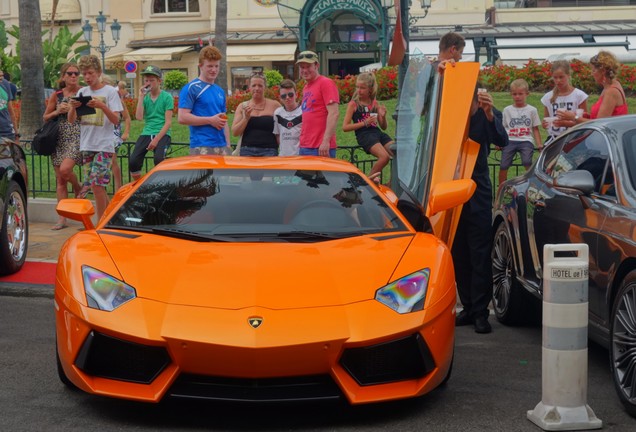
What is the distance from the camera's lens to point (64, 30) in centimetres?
3922

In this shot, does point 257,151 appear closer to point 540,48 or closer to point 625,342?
point 625,342

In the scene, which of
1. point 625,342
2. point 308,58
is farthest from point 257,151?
point 625,342

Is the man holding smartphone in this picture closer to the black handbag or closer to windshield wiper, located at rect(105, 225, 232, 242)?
the black handbag

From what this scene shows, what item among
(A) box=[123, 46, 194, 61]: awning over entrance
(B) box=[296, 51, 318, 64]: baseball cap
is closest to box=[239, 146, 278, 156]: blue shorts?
(B) box=[296, 51, 318, 64]: baseball cap

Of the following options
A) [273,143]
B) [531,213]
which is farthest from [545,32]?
[531,213]

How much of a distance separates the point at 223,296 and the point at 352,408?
0.89 metres

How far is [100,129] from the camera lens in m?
11.3

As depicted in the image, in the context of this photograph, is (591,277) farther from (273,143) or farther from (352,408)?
(273,143)

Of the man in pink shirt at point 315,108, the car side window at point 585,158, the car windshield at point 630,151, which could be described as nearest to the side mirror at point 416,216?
the car side window at point 585,158

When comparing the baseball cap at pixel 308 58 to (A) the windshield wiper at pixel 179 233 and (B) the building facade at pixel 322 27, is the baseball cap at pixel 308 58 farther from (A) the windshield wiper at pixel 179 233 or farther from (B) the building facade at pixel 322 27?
(B) the building facade at pixel 322 27

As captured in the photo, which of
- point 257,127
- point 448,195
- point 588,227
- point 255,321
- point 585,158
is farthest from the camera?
point 257,127

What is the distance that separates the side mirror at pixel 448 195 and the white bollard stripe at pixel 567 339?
139 centimetres

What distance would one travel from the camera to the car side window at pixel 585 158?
6.41 meters

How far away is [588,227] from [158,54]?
1936 inches
